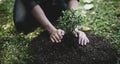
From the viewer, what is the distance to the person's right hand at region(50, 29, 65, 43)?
2.87m

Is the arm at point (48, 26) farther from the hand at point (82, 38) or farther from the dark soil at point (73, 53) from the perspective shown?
the hand at point (82, 38)

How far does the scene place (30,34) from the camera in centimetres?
356

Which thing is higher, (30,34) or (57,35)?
(57,35)

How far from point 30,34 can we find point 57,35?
76 cm

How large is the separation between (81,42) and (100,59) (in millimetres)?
272

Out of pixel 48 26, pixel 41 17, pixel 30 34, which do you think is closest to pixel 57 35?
pixel 48 26

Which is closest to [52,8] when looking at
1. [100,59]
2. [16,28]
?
[16,28]

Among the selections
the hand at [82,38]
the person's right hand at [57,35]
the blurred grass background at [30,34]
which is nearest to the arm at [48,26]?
the person's right hand at [57,35]

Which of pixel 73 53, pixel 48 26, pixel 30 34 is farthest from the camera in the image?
pixel 30 34

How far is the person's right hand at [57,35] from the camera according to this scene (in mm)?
2865

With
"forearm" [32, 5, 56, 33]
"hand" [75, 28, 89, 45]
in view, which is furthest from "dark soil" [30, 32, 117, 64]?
"forearm" [32, 5, 56, 33]

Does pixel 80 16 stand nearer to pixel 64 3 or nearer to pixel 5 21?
pixel 64 3

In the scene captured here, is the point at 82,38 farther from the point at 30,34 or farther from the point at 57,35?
the point at 30,34

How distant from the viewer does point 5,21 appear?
3.96m
